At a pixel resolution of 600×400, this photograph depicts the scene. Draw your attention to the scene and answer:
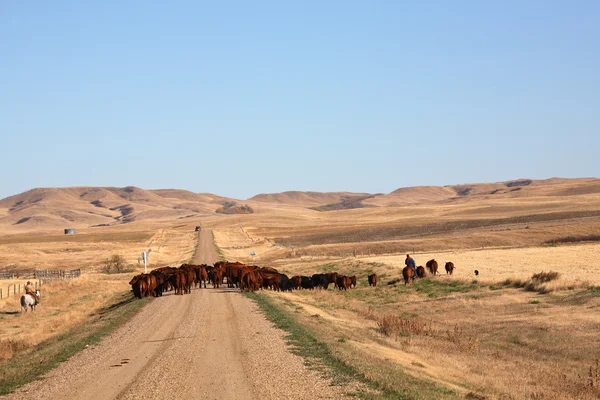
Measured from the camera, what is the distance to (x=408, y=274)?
142 feet

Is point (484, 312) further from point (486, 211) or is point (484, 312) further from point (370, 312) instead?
point (486, 211)

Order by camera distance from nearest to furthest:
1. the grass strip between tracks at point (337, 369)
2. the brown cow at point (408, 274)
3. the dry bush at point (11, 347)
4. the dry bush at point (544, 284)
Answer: the grass strip between tracks at point (337, 369)
the dry bush at point (11, 347)
the dry bush at point (544, 284)
the brown cow at point (408, 274)

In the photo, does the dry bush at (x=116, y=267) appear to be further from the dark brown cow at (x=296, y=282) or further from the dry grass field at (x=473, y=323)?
the dark brown cow at (x=296, y=282)

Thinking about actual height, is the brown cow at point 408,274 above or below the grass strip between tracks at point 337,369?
above

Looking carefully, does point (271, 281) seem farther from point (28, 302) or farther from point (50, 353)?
point (50, 353)

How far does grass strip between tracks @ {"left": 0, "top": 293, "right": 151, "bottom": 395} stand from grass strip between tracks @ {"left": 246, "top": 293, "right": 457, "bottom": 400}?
6.08 m

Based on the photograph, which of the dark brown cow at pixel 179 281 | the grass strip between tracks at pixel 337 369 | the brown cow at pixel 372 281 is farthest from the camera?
the brown cow at pixel 372 281

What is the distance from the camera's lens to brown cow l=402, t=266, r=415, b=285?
4312cm

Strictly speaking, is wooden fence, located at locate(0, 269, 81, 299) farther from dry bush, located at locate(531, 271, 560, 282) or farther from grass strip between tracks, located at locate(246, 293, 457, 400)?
grass strip between tracks, located at locate(246, 293, 457, 400)

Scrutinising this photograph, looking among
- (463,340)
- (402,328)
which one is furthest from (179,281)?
(463,340)

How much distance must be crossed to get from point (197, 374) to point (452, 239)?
6962 cm

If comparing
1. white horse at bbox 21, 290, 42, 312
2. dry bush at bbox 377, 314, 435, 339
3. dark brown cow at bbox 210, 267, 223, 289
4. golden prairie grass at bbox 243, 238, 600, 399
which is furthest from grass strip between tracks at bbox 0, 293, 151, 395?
dry bush at bbox 377, 314, 435, 339

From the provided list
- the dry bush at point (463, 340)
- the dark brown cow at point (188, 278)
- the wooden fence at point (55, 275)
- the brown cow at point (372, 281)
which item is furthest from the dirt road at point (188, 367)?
the wooden fence at point (55, 275)

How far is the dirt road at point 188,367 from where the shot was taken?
46.0ft
